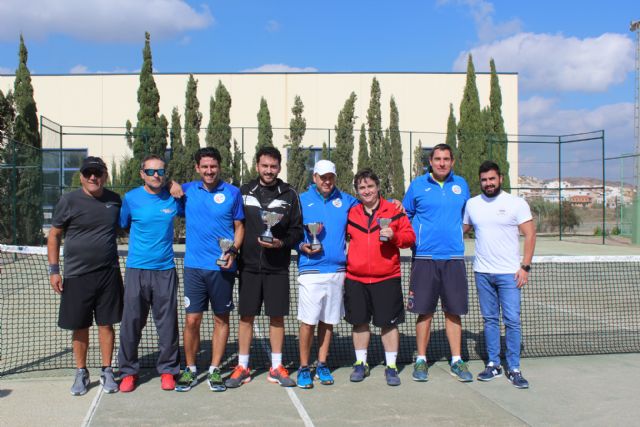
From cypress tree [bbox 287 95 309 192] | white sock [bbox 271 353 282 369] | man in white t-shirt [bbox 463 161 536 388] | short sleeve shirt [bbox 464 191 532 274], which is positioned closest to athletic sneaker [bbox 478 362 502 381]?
man in white t-shirt [bbox 463 161 536 388]

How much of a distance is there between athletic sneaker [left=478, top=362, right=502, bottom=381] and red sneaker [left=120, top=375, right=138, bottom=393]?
3.12 meters

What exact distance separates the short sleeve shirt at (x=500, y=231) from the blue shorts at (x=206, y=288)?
2.34 meters

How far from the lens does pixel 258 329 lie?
7.87 meters

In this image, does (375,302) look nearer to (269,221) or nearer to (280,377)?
(280,377)

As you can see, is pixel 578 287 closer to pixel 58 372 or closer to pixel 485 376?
pixel 485 376

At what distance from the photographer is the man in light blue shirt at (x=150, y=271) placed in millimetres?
5113

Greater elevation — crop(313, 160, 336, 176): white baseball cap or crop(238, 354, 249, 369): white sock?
crop(313, 160, 336, 176): white baseball cap

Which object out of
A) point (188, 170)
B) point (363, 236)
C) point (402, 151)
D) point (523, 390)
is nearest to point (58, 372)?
point (363, 236)

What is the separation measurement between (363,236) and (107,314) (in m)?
2.34

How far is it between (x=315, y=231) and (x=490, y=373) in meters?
2.16

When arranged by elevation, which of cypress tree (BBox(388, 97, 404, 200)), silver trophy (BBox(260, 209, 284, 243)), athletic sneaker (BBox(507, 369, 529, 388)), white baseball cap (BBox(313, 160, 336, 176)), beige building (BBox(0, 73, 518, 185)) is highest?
beige building (BBox(0, 73, 518, 185))

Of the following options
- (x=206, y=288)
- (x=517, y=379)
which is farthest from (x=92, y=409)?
(x=517, y=379)

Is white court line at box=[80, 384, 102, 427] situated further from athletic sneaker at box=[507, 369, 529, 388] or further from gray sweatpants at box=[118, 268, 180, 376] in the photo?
athletic sneaker at box=[507, 369, 529, 388]

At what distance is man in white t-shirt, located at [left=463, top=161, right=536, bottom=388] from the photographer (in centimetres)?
548
